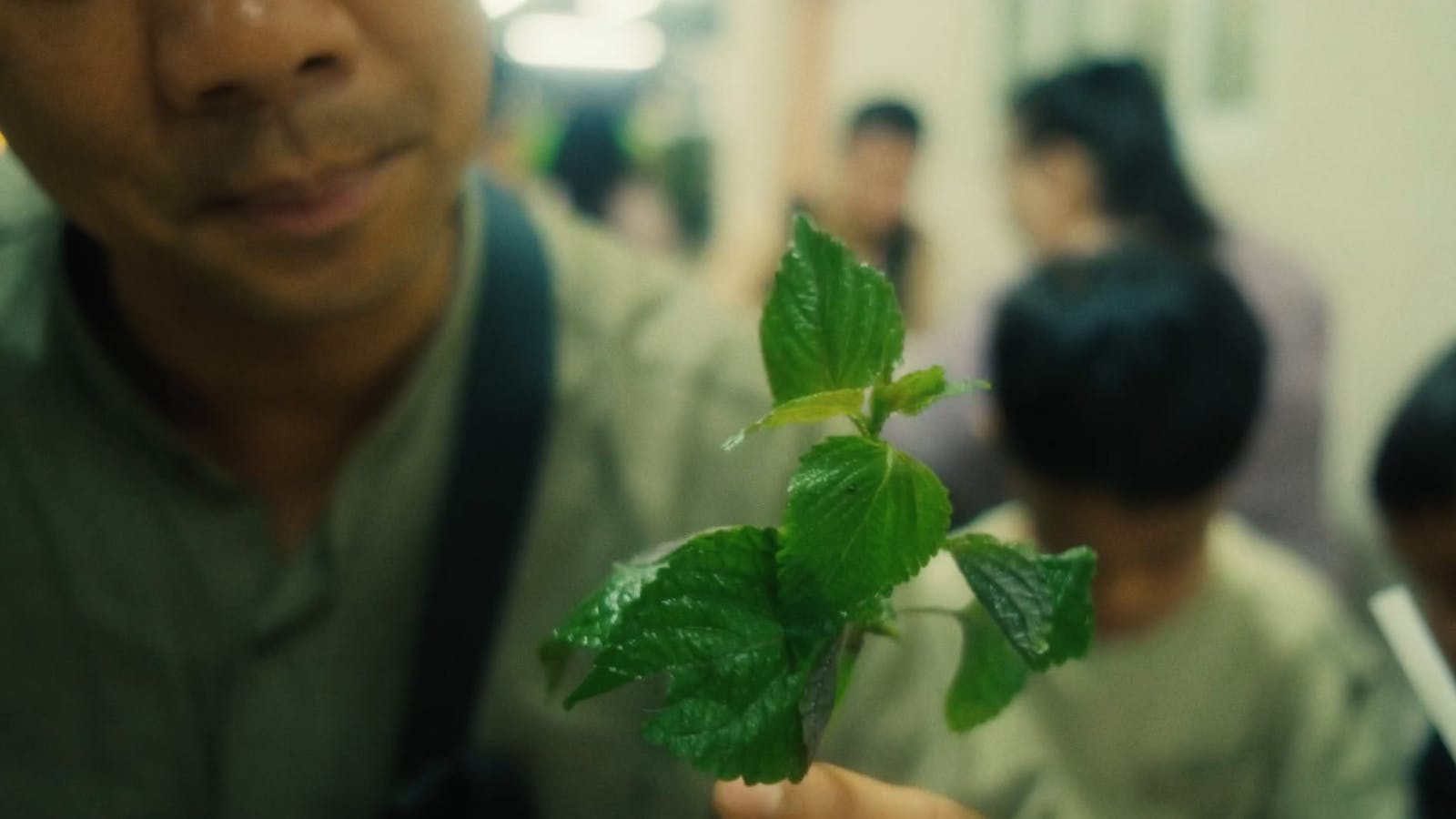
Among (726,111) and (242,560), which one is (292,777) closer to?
(242,560)

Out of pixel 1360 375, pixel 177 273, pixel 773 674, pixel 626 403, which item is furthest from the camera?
pixel 1360 375

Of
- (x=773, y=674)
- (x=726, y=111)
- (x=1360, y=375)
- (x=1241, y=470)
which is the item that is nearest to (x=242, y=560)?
(x=773, y=674)

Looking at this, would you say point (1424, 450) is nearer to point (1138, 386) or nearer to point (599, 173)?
point (1138, 386)

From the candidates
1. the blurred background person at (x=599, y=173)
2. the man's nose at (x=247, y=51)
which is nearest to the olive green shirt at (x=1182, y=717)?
the man's nose at (x=247, y=51)

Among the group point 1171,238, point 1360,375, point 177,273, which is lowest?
point 1360,375

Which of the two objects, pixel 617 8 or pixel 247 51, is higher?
pixel 617 8

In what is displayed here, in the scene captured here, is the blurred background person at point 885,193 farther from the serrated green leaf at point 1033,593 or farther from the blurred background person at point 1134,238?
the serrated green leaf at point 1033,593

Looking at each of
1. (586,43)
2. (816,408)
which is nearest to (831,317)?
(816,408)

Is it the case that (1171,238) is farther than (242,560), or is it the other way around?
(1171,238)
